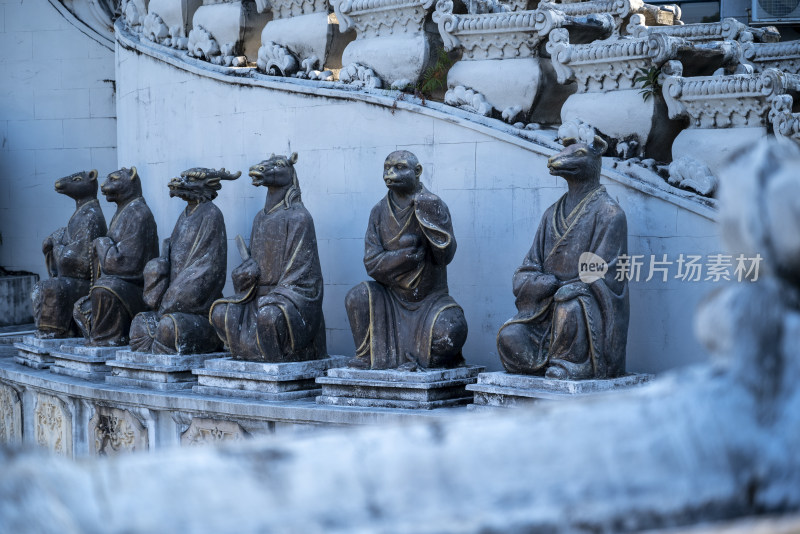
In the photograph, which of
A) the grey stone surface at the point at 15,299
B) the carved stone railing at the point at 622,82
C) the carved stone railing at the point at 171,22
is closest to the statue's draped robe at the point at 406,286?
the carved stone railing at the point at 622,82

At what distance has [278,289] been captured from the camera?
734 cm

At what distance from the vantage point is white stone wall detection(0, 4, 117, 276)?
12.9 meters

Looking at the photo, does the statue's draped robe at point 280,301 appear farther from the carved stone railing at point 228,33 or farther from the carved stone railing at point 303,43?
the carved stone railing at point 228,33

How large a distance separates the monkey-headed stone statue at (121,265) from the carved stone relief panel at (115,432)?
0.64 m

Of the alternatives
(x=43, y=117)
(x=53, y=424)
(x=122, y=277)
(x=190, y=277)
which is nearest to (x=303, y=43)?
(x=190, y=277)

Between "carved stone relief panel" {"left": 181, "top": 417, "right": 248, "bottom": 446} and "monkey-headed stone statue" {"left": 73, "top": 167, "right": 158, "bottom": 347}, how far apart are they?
1.47 metres

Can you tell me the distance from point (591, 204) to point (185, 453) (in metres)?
4.73

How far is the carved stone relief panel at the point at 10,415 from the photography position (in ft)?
31.4

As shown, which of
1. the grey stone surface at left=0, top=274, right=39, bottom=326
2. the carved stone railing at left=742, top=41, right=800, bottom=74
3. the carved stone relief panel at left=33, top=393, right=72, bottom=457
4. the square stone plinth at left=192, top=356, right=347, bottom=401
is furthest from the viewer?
the grey stone surface at left=0, top=274, right=39, bottom=326

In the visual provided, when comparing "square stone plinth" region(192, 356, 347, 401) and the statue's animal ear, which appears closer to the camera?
the statue's animal ear

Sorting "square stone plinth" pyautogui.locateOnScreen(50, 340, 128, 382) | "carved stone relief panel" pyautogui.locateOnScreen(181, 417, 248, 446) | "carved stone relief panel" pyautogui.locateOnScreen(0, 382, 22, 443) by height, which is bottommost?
"carved stone relief panel" pyautogui.locateOnScreen(0, 382, 22, 443)

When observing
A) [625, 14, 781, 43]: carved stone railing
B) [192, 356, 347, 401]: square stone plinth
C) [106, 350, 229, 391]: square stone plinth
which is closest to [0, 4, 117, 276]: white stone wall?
[106, 350, 229, 391]: square stone plinth

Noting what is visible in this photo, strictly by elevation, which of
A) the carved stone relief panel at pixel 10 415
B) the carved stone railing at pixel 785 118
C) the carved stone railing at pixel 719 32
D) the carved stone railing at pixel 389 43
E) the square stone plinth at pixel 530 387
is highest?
the carved stone railing at pixel 719 32

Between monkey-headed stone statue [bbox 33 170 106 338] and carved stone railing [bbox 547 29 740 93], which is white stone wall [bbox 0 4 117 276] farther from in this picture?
carved stone railing [bbox 547 29 740 93]
